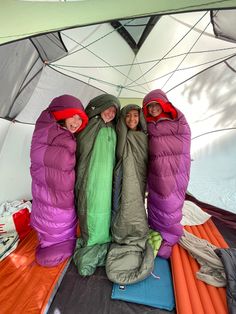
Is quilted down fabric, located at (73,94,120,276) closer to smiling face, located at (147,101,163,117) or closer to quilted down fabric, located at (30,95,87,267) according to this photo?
quilted down fabric, located at (30,95,87,267)

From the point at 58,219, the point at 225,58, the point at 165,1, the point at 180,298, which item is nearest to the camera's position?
the point at 165,1

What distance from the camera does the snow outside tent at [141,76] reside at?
65.3 inches

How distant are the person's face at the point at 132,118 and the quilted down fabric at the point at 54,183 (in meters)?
0.27

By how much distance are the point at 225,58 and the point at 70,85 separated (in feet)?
4.74

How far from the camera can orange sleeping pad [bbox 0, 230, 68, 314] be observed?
1049 millimetres

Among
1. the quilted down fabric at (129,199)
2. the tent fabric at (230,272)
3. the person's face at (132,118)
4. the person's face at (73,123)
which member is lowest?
the tent fabric at (230,272)

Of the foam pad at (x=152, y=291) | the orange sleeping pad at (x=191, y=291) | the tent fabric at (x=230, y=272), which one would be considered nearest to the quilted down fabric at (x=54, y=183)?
the foam pad at (x=152, y=291)

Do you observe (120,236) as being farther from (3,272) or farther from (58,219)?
(3,272)

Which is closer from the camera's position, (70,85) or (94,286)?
(94,286)

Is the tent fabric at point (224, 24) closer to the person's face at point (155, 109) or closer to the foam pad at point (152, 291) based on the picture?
the person's face at point (155, 109)

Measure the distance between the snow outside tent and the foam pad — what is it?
101cm

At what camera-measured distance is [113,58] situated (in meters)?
2.10

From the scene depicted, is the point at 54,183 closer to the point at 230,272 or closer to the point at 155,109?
the point at 155,109

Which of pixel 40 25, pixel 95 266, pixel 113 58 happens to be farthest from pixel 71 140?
pixel 113 58
